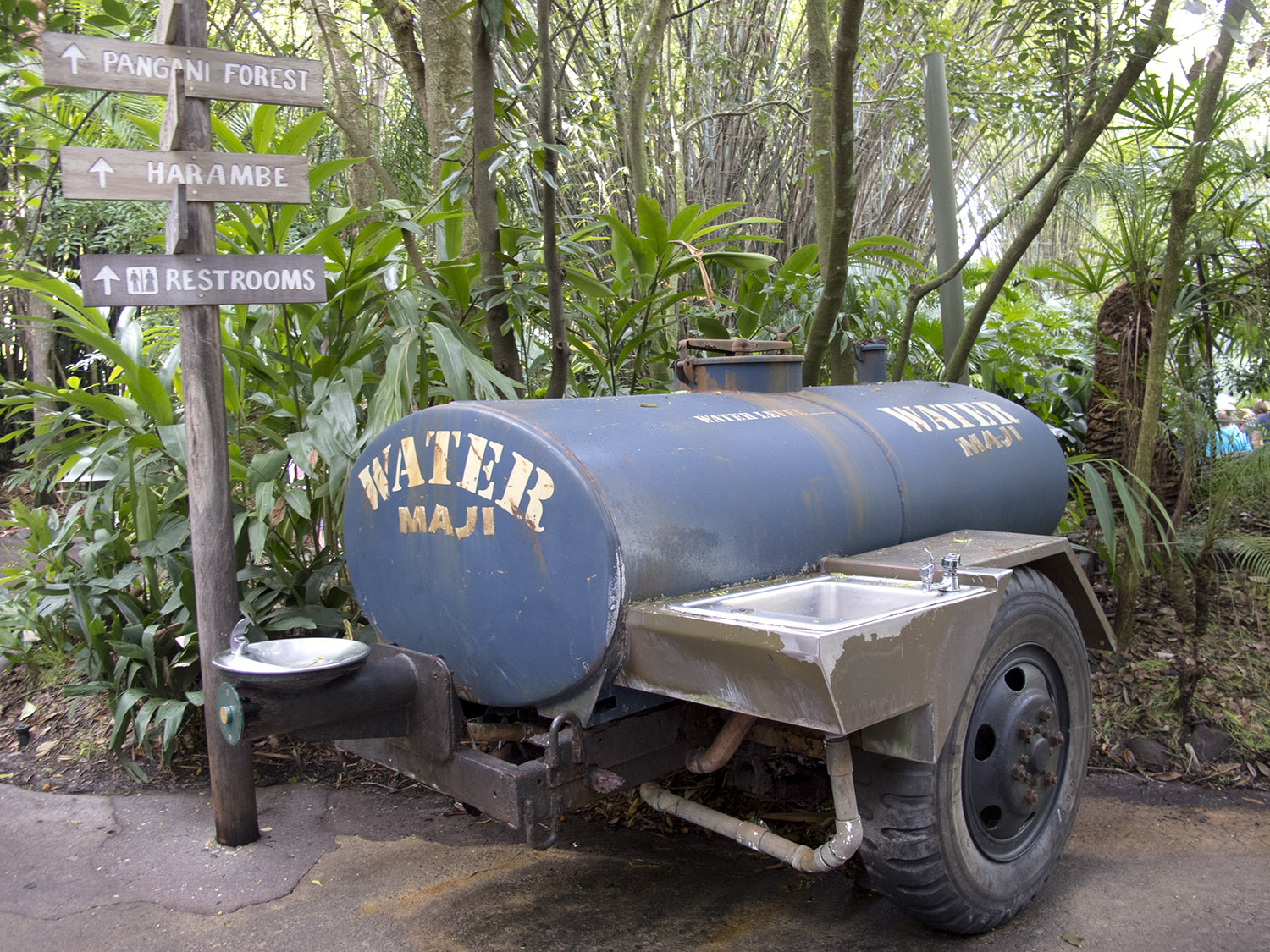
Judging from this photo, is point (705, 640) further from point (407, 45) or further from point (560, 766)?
point (407, 45)

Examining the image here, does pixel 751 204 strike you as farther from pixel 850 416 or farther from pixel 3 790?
pixel 3 790

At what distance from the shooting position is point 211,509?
315cm

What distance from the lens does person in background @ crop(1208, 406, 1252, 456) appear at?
15.7 feet

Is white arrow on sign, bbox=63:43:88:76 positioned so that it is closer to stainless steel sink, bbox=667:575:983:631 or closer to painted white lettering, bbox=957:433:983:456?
stainless steel sink, bbox=667:575:983:631

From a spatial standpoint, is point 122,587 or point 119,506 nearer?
point 122,587

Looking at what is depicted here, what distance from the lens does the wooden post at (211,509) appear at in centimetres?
310

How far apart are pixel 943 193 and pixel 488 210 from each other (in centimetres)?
224

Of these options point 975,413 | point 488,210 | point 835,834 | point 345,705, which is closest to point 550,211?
point 488,210

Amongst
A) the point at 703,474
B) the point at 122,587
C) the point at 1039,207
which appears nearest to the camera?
the point at 703,474

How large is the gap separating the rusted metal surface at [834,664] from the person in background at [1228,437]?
3.06m

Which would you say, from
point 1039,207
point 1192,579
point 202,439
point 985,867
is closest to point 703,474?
point 985,867

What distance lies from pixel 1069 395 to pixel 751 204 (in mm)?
2640

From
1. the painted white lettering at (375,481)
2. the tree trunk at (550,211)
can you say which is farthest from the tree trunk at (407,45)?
the painted white lettering at (375,481)

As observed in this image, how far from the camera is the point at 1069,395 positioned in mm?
5867
